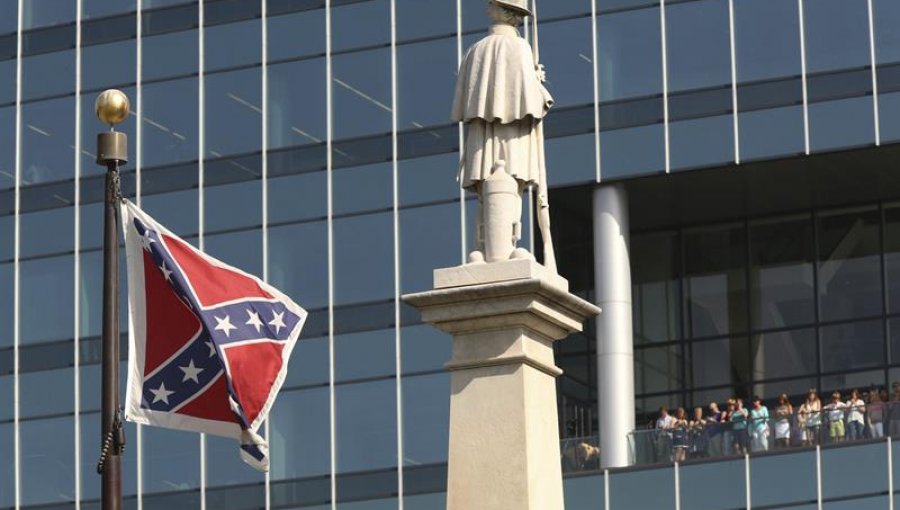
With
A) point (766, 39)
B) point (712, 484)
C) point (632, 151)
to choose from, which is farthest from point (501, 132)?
point (632, 151)

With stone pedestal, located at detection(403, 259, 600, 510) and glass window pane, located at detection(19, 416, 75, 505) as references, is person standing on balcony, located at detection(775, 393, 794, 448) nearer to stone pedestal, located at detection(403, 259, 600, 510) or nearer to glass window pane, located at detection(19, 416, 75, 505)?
glass window pane, located at detection(19, 416, 75, 505)

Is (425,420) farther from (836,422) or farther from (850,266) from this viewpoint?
(850,266)

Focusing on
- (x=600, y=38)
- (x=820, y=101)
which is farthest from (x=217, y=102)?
(x=820, y=101)

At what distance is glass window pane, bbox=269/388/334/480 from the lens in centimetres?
5962

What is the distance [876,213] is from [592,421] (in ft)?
26.5

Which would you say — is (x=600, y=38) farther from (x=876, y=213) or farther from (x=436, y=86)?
(x=876, y=213)

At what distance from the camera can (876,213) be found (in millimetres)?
62281

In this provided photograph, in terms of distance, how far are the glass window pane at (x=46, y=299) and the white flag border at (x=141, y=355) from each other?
36.7 metres

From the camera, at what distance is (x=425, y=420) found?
58.8m

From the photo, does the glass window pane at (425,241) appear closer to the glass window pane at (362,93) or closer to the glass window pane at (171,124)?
the glass window pane at (362,93)

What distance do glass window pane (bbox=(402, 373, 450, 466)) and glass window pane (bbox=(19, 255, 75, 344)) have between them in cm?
893

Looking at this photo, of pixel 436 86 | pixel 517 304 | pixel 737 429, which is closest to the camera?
pixel 517 304

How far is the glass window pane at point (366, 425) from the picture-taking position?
59.1 metres

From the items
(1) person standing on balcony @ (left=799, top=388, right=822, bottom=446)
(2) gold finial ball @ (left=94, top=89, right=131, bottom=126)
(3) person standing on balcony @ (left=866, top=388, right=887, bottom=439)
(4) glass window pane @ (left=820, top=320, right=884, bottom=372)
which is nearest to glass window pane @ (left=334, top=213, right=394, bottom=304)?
(1) person standing on balcony @ (left=799, top=388, right=822, bottom=446)
